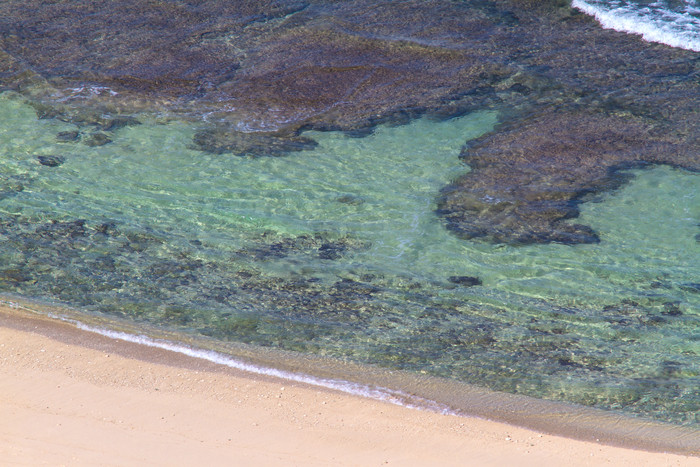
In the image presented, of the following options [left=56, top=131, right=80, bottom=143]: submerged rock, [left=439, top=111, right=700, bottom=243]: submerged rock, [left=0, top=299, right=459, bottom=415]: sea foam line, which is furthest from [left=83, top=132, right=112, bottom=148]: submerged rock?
[left=439, top=111, right=700, bottom=243]: submerged rock

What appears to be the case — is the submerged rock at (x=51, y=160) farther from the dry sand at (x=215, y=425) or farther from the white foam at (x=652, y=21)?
the white foam at (x=652, y=21)

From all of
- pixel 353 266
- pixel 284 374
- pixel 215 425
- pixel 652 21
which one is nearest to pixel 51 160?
pixel 353 266

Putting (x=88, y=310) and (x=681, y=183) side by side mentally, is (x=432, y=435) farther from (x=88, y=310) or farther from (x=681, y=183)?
(x=681, y=183)

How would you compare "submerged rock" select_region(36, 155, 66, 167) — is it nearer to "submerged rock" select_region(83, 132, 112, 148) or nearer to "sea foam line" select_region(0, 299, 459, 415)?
"submerged rock" select_region(83, 132, 112, 148)

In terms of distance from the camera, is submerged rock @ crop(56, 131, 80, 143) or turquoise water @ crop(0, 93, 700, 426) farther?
submerged rock @ crop(56, 131, 80, 143)

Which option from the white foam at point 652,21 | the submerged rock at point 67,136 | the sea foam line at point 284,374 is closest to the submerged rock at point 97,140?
the submerged rock at point 67,136

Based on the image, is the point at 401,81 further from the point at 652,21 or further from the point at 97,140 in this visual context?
the point at 652,21
